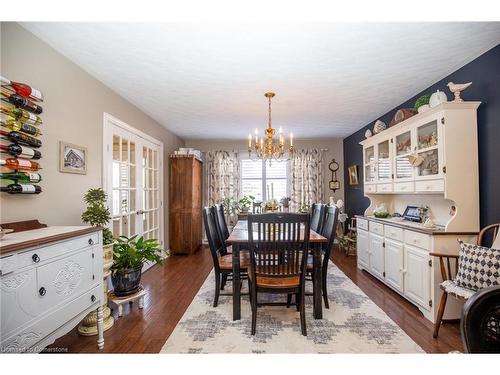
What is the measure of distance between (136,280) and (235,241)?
1.17 m

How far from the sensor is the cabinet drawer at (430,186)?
8.16 feet

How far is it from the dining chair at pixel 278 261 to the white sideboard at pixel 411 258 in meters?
1.25

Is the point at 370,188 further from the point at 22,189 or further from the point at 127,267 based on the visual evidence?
the point at 22,189

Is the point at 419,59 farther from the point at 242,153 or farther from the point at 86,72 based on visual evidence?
the point at 242,153

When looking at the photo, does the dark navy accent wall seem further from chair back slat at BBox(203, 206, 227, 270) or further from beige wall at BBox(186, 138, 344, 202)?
beige wall at BBox(186, 138, 344, 202)

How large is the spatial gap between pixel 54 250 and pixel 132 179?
7.80 ft

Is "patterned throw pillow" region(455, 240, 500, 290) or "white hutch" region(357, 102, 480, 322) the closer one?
"patterned throw pillow" region(455, 240, 500, 290)

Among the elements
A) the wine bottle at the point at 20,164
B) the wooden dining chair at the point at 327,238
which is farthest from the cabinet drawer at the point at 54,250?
the wooden dining chair at the point at 327,238

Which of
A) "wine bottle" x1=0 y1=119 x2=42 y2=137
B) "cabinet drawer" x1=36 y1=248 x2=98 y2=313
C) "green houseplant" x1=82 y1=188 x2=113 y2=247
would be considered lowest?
"cabinet drawer" x1=36 y1=248 x2=98 y2=313

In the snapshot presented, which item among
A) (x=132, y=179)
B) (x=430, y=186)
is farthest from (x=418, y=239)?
(x=132, y=179)

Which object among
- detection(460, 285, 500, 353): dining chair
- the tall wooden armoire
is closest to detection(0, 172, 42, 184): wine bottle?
detection(460, 285, 500, 353): dining chair

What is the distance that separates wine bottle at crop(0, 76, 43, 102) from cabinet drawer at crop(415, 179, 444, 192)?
3.56 metres

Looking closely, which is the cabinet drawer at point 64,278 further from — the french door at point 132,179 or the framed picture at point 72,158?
the french door at point 132,179

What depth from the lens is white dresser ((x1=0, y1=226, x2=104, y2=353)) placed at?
47.9 inches
